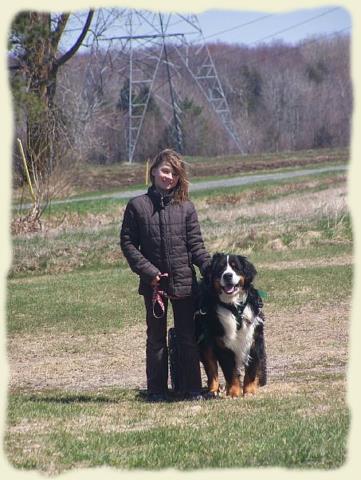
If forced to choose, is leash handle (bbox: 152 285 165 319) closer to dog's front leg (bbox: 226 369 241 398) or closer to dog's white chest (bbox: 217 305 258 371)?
dog's white chest (bbox: 217 305 258 371)

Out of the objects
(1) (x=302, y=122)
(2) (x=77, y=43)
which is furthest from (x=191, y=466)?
(1) (x=302, y=122)

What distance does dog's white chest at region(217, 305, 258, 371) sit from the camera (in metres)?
8.05

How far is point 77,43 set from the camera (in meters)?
24.9

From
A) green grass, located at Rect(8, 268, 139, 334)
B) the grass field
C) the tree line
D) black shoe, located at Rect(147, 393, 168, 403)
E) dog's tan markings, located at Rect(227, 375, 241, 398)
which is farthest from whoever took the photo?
the tree line

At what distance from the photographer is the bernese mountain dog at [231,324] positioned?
7.99 meters

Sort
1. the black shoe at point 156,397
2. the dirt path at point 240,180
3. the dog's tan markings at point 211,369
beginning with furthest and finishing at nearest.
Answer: the dirt path at point 240,180
the black shoe at point 156,397
the dog's tan markings at point 211,369

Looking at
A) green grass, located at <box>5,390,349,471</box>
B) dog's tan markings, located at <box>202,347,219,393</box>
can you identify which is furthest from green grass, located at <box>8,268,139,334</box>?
green grass, located at <box>5,390,349,471</box>

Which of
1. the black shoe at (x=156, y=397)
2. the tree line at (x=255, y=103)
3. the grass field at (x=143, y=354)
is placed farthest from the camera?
the tree line at (x=255, y=103)

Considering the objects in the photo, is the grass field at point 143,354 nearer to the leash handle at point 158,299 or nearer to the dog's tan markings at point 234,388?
the dog's tan markings at point 234,388

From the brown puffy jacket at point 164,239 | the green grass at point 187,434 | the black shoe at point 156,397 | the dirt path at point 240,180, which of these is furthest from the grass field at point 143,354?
the dirt path at point 240,180

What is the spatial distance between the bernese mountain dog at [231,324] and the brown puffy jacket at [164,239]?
0.62 ft

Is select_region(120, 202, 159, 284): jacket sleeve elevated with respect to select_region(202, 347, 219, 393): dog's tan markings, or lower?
elevated

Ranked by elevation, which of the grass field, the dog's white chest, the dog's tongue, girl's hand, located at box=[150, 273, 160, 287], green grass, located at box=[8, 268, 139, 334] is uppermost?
girl's hand, located at box=[150, 273, 160, 287]

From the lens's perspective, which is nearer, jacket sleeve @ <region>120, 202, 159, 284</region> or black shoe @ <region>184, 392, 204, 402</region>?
jacket sleeve @ <region>120, 202, 159, 284</region>
